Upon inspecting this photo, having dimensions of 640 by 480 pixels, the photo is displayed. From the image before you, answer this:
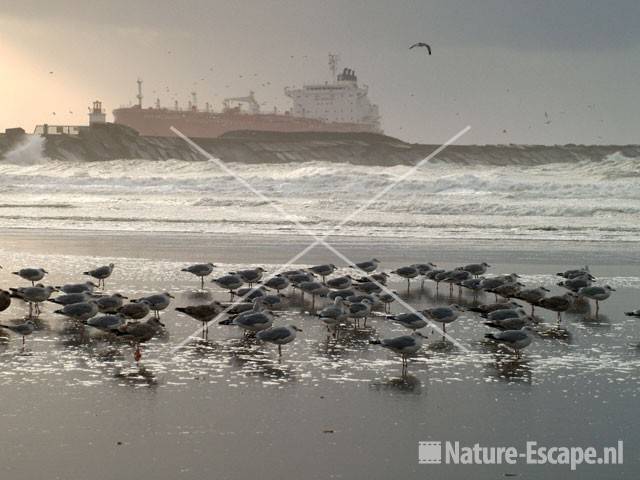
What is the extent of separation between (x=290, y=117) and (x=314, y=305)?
135m

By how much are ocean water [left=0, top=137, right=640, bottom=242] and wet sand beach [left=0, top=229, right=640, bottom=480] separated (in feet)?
52.7

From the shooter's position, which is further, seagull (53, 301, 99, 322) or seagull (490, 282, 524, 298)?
seagull (490, 282, 524, 298)

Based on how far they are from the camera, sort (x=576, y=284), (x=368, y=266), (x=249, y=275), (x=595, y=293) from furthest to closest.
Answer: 1. (x=368, y=266)
2. (x=249, y=275)
3. (x=576, y=284)
4. (x=595, y=293)

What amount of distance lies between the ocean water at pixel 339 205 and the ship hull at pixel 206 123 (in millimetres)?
78511

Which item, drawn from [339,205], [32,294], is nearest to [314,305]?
[32,294]

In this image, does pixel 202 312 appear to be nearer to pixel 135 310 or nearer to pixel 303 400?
pixel 135 310

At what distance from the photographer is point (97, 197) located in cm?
5106

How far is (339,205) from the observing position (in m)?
43.7

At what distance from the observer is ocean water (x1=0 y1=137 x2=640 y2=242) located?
3191cm

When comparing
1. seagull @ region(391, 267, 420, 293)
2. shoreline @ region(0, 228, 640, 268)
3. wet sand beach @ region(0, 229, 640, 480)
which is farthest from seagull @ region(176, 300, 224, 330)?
shoreline @ region(0, 228, 640, 268)

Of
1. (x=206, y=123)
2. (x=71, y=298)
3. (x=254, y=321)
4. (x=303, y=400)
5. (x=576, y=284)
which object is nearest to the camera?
(x=303, y=400)

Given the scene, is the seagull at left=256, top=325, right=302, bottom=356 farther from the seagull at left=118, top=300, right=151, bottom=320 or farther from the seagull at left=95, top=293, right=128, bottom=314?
the seagull at left=95, top=293, right=128, bottom=314

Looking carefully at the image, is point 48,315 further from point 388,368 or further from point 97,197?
point 97,197

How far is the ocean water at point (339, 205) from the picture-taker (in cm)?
3191
